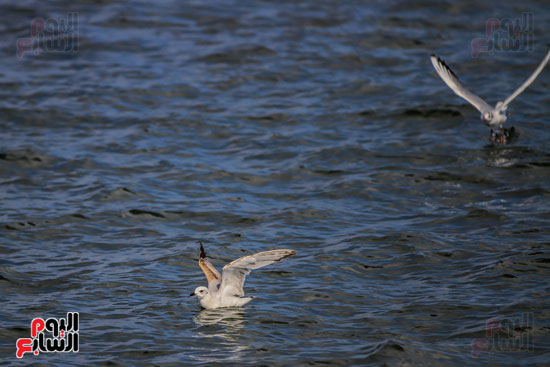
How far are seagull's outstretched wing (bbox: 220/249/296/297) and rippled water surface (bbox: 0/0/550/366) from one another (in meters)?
0.29

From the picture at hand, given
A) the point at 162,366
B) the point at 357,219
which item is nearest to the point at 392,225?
the point at 357,219

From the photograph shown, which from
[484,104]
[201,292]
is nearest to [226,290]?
[201,292]

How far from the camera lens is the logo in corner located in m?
9.09

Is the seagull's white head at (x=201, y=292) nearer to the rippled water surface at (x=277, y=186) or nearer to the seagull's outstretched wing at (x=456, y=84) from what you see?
the rippled water surface at (x=277, y=186)

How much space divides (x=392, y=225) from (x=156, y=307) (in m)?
4.33

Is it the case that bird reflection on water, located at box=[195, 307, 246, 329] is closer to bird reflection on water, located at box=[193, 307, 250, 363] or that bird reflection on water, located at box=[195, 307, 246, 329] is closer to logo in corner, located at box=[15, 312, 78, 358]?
bird reflection on water, located at box=[193, 307, 250, 363]

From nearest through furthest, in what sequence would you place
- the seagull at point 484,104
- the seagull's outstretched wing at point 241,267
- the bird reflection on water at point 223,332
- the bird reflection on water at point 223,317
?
1. the bird reflection on water at point 223,332
2. the seagull's outstretched wing at point 241,267
3. the bird reflection on water at point 223,317
4. the seagull at point 484,104

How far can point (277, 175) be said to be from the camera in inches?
594

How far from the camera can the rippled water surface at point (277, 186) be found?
9.58 m

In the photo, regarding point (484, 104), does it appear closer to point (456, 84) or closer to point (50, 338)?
point (456, 84)

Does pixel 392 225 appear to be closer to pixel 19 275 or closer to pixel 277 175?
pixel 277 175

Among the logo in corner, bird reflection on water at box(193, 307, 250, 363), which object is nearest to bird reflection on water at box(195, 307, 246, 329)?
bird reflection on water at box(193, 307, 250, 363)

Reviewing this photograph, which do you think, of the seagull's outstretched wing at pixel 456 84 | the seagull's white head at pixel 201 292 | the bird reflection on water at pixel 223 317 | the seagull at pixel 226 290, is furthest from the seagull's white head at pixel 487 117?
the seagull's white head at pixel 201 292

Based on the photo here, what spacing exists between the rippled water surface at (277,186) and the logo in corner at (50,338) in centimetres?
13
